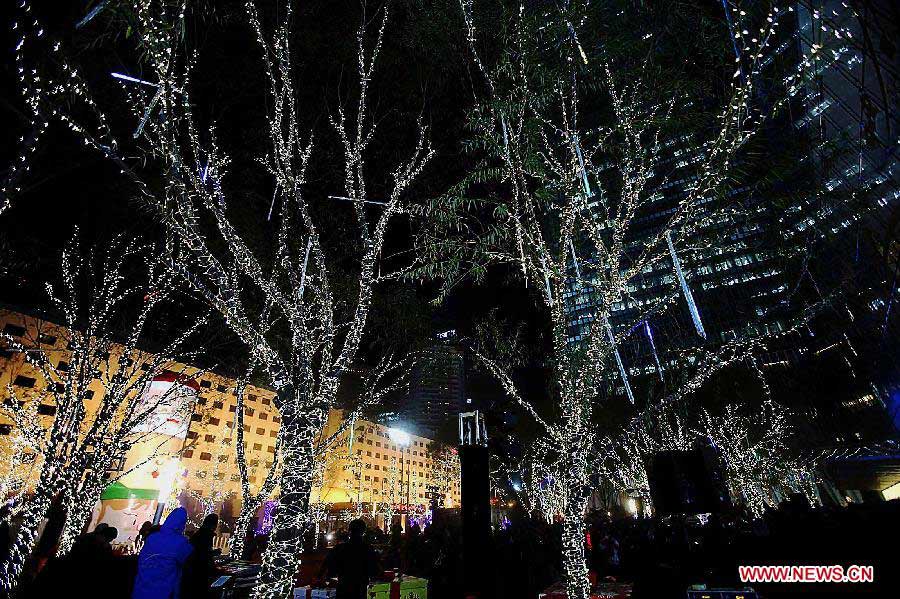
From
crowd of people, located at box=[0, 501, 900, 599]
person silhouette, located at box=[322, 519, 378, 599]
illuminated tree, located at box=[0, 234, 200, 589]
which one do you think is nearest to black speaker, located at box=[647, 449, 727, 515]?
crowd of people, located at box=[0, 501, 900, 599]

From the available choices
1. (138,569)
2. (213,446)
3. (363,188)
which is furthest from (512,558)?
(213,446)

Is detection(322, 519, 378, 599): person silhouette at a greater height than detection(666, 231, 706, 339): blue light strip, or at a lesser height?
lesser

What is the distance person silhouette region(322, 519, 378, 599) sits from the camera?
243 inches

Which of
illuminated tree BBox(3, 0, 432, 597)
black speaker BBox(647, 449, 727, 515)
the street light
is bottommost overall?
black speaker BBox(647, 449, 727, 515)

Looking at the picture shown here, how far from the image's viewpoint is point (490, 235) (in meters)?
6.18

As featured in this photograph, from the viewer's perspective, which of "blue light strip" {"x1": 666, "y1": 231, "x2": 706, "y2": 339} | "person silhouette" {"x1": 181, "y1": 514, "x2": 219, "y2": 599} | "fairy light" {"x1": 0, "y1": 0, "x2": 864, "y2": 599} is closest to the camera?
"fairy light" {"x1": 0, "y1": 0, "x2": 864, "y2": 599}

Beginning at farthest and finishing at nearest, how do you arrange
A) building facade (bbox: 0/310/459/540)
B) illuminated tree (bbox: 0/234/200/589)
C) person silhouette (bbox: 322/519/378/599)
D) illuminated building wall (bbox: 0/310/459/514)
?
illuminated building wall (bbox: 0/310/459/514), building facade (bbox: 0/310/459/540), illuminated tree (bbox: 0/234/200/589), person silhouette (bbox: 322/519/378/599)

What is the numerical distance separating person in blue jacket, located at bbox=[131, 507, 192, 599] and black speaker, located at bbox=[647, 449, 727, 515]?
6.62m

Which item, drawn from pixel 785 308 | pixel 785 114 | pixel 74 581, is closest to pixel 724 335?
pixel 785 308

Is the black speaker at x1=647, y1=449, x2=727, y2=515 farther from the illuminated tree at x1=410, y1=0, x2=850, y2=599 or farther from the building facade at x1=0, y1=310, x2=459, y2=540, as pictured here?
the building facade at x1=0, y1=310, x2=459, y2=540

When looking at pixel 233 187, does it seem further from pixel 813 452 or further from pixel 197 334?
pixel 813 452

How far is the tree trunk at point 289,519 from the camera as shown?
13.7 feet

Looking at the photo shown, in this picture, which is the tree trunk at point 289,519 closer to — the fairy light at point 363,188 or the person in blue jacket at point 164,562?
the fairy light at point 363,188

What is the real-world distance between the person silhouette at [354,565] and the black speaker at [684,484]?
4780 mm
